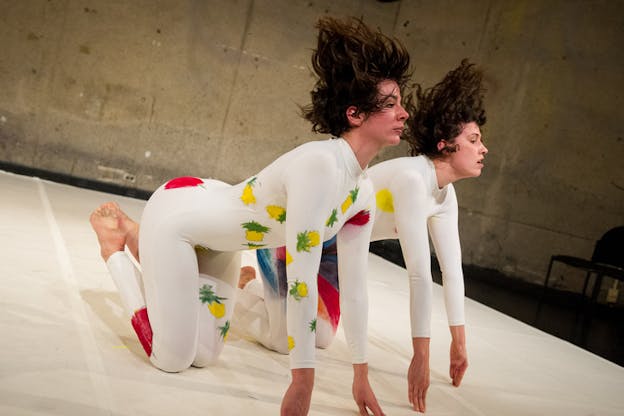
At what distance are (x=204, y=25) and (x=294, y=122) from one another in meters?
1.36

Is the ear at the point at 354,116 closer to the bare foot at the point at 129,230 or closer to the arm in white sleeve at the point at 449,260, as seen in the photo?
the arm in white sleeve at the point at 449,260

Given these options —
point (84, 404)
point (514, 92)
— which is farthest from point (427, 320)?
point (514, 92)

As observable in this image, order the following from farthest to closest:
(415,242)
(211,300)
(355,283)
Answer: (415,242), (211,300), (355,283)

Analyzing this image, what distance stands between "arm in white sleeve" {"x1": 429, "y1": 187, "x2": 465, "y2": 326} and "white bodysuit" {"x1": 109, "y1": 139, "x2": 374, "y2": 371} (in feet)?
2.04

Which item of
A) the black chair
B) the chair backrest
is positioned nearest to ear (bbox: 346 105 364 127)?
the black chair

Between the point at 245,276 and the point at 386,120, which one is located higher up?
the point at 386,120

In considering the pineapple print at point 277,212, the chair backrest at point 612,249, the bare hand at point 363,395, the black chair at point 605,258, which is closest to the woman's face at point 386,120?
the pineapple print at point 277,212

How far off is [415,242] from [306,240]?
661 mm

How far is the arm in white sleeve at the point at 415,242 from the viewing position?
2174 mm

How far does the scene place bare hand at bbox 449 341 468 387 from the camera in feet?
7.98

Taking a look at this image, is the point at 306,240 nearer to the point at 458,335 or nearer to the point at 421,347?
the point at 421,347

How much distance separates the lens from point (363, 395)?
6.05 feet

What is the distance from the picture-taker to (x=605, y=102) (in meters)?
7.02

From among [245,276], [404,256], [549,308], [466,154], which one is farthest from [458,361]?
[549,308]
